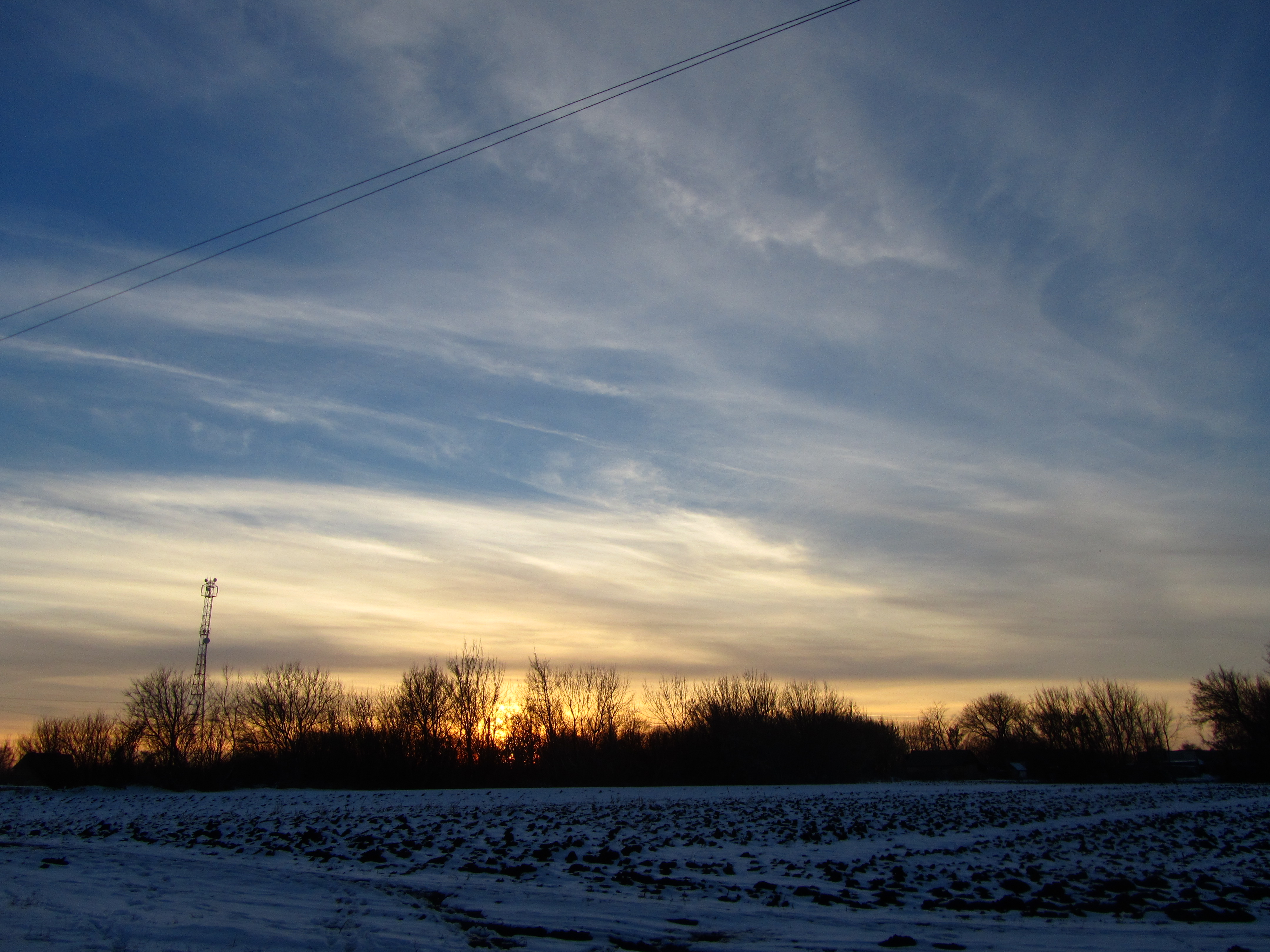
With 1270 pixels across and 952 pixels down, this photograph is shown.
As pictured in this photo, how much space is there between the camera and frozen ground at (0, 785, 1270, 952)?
905cm

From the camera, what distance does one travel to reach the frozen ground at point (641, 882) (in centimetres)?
905

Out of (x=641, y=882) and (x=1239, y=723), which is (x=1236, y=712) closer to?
(x=1239, y=723)

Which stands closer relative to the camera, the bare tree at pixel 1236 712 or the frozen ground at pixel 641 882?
the frozen ground at pixel 641 882

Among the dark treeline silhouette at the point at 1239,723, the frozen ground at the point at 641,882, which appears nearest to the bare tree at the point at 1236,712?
the dark treeline silhouette at the point at 1239,723

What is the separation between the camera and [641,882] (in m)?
13.2

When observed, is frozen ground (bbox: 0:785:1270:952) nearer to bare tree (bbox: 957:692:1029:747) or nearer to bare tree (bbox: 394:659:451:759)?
bare tree (bbox: 394:659:451:759)

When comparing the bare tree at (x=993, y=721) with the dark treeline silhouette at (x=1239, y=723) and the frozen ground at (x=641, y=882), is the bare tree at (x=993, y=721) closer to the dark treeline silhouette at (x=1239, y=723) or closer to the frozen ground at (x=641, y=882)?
the dark treeline silhouette at (x=1239, y=723)

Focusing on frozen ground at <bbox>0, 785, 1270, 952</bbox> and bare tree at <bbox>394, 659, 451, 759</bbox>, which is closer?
frozen ground at <bbox>0, 785, 1270, 952</bbox>

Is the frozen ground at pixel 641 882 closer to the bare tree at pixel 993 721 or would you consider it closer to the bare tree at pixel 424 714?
the bare tree at pixel 424 714

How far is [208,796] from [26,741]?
224 ft

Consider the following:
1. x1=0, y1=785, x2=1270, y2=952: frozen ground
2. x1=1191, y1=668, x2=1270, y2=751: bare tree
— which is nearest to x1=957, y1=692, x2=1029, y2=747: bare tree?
x1=1191, y1=668, x2=1270, y2=751: bare tree

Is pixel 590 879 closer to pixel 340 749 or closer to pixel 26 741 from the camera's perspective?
pixel 340 749

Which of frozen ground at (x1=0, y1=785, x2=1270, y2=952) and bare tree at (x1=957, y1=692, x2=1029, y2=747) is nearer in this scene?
frozen ground at (x1=0, y1=785, x2=1270, y2=952)

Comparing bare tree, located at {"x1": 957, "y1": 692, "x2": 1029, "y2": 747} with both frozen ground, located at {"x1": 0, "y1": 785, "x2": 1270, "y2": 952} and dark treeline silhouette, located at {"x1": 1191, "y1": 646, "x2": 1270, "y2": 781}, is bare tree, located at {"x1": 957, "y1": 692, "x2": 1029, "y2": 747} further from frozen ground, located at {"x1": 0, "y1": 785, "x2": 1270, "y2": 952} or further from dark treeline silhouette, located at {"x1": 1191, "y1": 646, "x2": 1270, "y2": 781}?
frozen ground, located at {"x1": 0, "y1": 785, "x2": 1270, "y2": 952}
